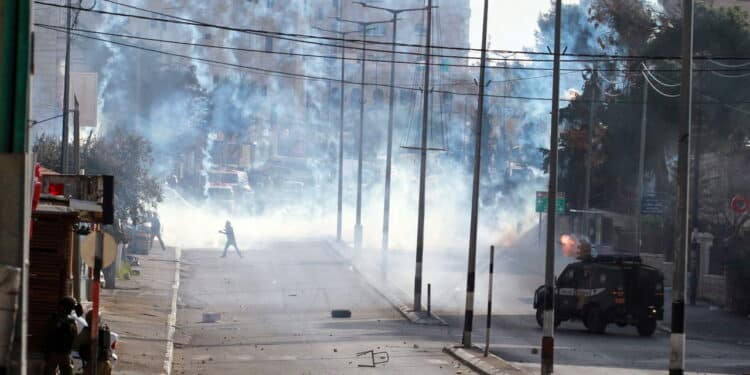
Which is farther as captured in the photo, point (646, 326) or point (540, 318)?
point (540, 318)

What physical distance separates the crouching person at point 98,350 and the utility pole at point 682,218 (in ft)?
25.2

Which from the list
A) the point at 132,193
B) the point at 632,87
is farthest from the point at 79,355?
the point at 632,87

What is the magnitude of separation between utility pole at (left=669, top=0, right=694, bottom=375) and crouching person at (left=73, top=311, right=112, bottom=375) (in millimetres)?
7687

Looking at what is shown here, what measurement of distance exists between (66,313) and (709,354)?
16509 mm

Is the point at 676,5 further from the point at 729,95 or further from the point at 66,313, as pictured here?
the point at 66,313

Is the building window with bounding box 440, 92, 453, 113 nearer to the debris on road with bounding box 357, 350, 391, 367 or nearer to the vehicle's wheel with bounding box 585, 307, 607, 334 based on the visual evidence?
the vehicle's wheel with bounding box 585, 307, 607, 334

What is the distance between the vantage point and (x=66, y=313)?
17.1 m

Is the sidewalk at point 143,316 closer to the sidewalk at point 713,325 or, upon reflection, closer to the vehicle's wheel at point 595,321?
the vehicle's wheel at point 595,321

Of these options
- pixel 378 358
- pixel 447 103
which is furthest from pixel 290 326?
pixel 447 103

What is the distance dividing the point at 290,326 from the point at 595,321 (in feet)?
25.7

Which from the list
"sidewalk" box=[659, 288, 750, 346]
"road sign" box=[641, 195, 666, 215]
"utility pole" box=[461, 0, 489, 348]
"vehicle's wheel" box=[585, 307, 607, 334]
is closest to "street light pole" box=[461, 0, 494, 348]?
"utility pole" box=[461, 0, 489, 348]

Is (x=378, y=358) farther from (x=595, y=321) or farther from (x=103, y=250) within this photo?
(x=595, y=321)

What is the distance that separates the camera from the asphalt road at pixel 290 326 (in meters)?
23.8

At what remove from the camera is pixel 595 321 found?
1307 inches
